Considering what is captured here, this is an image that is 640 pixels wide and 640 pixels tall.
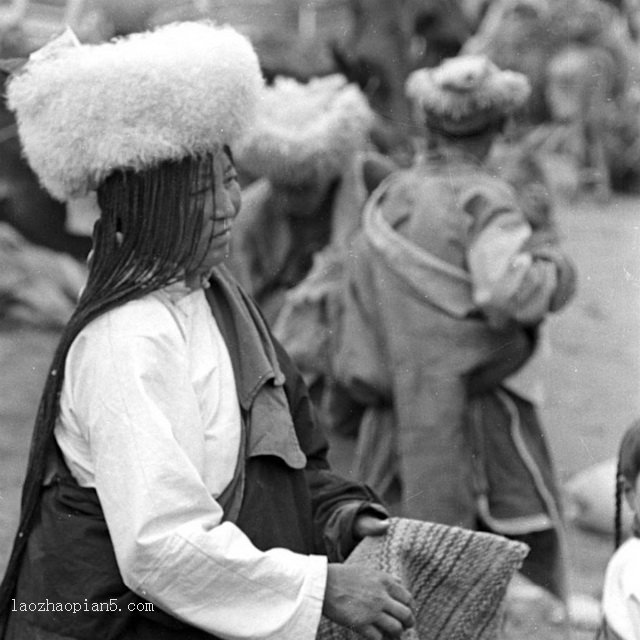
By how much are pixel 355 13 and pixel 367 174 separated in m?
4.67

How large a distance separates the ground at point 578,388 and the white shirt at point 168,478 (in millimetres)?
2124

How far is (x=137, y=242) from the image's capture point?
213cm

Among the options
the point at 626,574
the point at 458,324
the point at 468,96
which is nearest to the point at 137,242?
the point at 626,574

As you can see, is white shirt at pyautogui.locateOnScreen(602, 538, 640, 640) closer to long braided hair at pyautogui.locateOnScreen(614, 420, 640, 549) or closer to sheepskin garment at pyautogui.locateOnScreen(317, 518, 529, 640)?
long braided hair at pyautogui.locateOnScreen(614, 420, 640, 549)

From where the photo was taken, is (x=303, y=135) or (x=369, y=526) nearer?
(x=369, y=526)

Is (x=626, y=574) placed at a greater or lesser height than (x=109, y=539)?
lesser

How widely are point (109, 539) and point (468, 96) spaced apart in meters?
2.19

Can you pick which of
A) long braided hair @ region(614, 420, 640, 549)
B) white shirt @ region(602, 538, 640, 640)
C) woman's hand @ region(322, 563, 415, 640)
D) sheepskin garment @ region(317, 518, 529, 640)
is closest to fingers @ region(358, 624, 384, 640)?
woman's hand @ region(322, 563, 415, 640)

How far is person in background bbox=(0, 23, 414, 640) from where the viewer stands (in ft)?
6.41

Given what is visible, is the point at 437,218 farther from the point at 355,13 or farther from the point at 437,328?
the point at 355,13

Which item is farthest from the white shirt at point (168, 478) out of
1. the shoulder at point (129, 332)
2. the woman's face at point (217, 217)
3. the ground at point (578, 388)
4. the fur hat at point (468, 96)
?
the ground at point (578, 388)

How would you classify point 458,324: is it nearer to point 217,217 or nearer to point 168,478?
point 217,217

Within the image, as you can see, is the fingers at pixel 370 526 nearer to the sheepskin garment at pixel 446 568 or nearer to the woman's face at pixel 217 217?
the sheepskin garment at pixel 446 568

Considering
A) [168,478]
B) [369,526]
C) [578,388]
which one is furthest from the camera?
[578,388]
